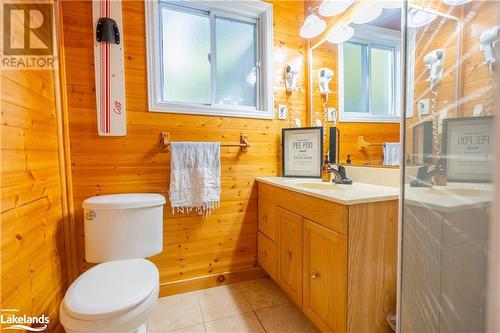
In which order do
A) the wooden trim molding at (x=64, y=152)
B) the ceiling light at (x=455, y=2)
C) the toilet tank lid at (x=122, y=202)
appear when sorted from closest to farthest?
the ceiling light at (x=455, y=2) < the toilet tank lid at (x=122, y=202) < the wooden trim molding at (x=64, y=152)

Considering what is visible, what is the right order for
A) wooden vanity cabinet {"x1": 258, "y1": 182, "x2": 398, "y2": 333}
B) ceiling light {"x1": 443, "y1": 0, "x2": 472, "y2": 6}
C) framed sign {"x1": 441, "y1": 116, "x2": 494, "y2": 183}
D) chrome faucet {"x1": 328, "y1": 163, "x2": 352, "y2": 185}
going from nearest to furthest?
framed sign {"x1": 441, "y1": 116, "x2": 494, "y2": 183}, ceiling light {"x1": 443, "y1": 0, "x2": 472, "y2": 6}, wooden vanity cabinet {"x1": 258, "y1": 182, "x2": 398, "y2": 333}, chrome faucet {"x1": 328, "y1": 163, "x2": 352, "y2": 185}

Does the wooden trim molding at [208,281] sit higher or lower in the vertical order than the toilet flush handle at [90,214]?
lower

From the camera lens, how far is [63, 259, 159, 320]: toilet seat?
89 centimetres

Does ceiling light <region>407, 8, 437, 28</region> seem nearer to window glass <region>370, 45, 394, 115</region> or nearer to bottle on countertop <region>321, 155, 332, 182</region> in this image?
window glass <region>370, 45, 394, 115</region>

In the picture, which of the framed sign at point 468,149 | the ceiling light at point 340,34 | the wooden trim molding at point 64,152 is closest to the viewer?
the framed sign at point 468,149

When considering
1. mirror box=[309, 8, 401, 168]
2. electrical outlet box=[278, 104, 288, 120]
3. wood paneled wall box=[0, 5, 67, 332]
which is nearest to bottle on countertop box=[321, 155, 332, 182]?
mirror box=[309, 8, 401, 168]

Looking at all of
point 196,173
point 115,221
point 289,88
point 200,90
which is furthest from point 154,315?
point 289,88

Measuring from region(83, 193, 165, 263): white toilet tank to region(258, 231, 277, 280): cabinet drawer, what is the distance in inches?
32.1

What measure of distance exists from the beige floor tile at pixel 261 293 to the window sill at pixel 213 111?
1.34 metres

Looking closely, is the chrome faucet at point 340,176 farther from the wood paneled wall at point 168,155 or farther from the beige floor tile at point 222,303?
the beige floor tile at point 222,303

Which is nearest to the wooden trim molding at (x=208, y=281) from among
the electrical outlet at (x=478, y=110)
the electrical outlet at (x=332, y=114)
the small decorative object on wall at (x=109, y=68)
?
the small decorative object on wall at (x=109, y=68)

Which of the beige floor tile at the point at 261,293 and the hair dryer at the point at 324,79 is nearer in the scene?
the beige floor tile at the point at 261,293

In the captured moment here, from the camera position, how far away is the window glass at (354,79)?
1.57 meters

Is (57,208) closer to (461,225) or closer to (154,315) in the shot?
(154,315)
